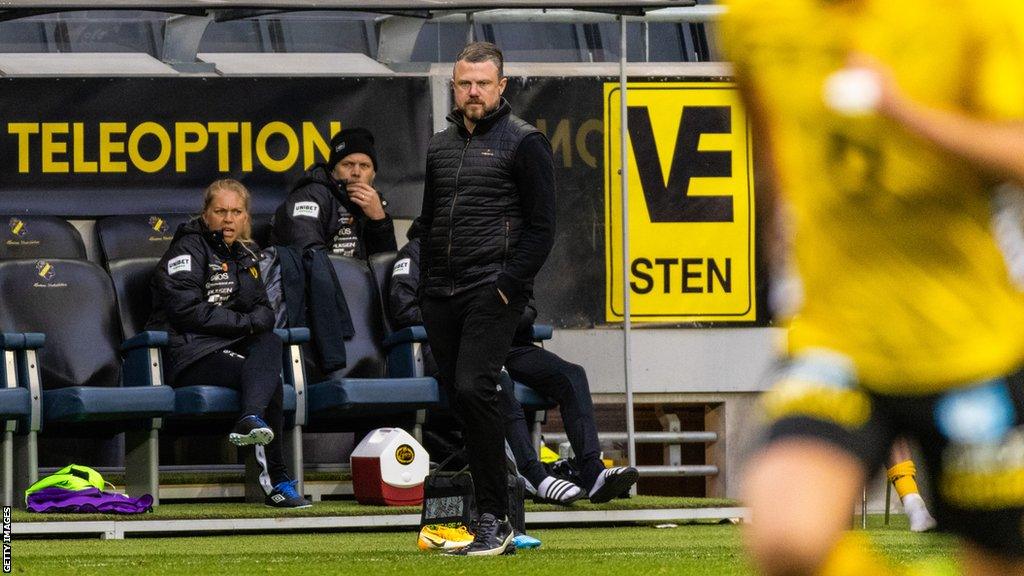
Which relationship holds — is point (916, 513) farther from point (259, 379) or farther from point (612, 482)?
point (259, 379)

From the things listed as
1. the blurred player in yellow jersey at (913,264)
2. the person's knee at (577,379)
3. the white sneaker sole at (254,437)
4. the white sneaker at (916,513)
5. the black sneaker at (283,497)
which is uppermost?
the blurred player in yellow jersey at (913,264)

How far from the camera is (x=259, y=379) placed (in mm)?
8984

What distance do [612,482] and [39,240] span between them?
3533 mm

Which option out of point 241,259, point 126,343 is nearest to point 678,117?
point 241,259

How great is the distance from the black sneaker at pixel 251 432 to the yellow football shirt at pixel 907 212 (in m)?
6.15

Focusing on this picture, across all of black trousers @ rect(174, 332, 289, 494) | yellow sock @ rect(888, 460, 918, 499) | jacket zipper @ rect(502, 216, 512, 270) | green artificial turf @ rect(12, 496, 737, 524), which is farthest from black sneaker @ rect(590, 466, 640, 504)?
jacket zipper @ rect(502, 216, 512, 270)

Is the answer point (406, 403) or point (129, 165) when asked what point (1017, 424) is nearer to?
point (406, 403)

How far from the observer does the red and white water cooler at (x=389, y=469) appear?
9.13 m

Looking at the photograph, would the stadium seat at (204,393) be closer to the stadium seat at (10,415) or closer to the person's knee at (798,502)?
the stadium seat at (10,415)

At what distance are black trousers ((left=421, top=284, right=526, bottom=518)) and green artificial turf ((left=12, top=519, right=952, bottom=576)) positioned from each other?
0.28 m

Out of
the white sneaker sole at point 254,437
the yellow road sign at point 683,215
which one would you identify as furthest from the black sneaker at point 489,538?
the yellow road sign at point 683,215

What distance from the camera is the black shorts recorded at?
2650 millimetres

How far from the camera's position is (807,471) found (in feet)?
8.41

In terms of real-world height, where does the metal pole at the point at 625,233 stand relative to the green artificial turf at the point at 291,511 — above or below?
above
